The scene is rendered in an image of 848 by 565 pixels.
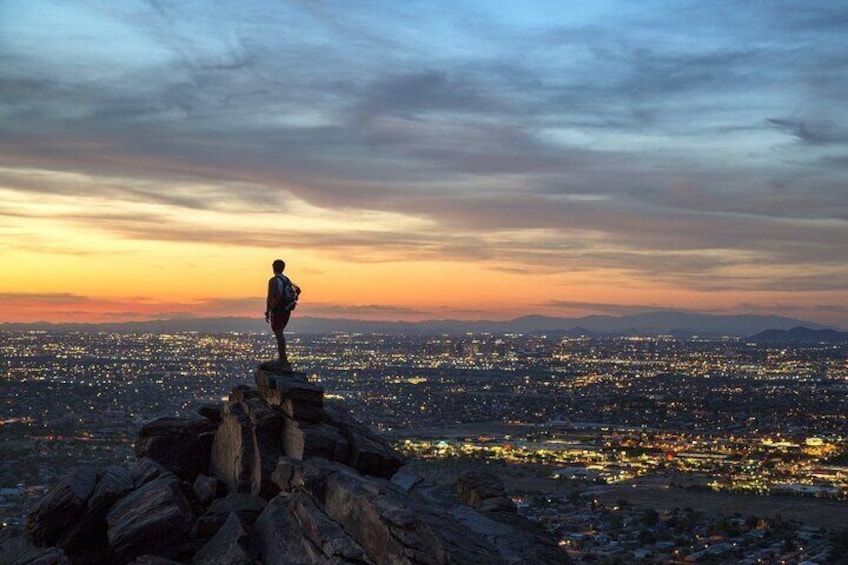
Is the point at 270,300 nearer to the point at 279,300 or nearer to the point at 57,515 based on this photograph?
the point at 279,300

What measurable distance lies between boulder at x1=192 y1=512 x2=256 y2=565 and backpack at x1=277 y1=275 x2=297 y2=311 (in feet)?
24.3

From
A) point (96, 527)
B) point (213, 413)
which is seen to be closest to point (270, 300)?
point (213, 413)

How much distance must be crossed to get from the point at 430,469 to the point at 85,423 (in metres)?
55.5

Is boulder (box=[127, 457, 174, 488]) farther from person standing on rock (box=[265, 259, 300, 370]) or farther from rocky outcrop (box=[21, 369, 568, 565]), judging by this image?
person standing on rock (box=[265, 259, 300, 370])

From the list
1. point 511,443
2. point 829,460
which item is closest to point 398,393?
point 511,443

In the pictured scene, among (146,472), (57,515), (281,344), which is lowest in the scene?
(57,515)

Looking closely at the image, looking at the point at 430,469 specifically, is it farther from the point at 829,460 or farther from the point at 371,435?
the point at 371,435

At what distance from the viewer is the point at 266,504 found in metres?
21.1

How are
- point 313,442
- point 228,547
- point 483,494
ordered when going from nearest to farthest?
point 228,547 < point 313,442 < point 483,494

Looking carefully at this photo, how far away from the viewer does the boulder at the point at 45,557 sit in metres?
18.9

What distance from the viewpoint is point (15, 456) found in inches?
3238

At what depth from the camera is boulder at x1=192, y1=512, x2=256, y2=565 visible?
18609 millimetres

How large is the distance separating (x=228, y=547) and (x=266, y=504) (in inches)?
88.9

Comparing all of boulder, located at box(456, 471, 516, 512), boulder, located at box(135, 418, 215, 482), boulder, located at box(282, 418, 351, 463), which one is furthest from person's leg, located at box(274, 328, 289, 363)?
boulder, located at box(456, 471, 516, 512)
